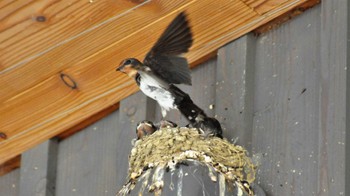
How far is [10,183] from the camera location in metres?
5.73

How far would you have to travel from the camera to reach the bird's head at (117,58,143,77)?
17.2 ft

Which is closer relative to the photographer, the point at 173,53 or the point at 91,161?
the point at 173,53

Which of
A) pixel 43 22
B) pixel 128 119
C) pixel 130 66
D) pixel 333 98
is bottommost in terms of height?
pixel 333 98

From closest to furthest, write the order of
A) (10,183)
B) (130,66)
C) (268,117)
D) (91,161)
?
1. (268,117)
2. (130,66)
3. (91,161)
4. (10,183)

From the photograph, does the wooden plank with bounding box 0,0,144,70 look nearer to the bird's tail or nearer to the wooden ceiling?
the wooden ceiling

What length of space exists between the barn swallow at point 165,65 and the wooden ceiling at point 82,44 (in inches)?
3.3

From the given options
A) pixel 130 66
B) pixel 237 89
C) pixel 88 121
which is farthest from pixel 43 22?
pixel 237 89

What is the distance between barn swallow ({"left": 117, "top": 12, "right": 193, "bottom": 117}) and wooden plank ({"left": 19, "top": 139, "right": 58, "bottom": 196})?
503mm

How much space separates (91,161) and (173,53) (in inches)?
22.1

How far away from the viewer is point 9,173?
575cm

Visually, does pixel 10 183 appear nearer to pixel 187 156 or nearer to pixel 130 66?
pixel 130 66

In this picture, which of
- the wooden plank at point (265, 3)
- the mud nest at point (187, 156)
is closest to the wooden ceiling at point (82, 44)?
the wooden plank at point (265, 3)

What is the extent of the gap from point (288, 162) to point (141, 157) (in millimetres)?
537

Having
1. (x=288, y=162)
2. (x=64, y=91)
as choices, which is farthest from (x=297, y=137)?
(x=64, y=91)
